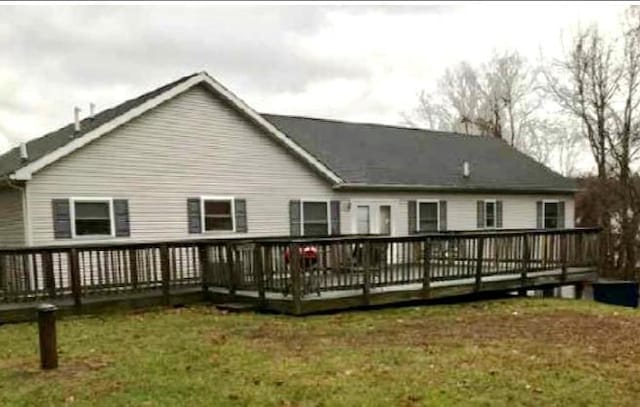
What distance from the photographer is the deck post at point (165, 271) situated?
432 inches

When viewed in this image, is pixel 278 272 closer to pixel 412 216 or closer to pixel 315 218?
pixel 315 218

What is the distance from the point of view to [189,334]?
27.2ft

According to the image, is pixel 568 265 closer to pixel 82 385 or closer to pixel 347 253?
pixel 347 253

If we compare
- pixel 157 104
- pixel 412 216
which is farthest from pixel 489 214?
pixel 157 104

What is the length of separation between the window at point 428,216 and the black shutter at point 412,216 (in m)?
0.21

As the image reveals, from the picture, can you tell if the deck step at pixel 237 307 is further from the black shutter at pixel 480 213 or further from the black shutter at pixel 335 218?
the black shutter at pixel 480 213

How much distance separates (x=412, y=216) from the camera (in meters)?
19.1

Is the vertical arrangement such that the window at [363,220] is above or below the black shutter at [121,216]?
below

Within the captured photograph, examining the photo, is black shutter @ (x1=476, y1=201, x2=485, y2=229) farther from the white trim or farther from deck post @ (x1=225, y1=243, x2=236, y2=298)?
deck post @ (x1=225, y1=243, x2=236, y2=298)

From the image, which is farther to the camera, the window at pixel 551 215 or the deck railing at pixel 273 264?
the window at pixel 551 215

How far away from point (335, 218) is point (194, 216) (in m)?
4.31

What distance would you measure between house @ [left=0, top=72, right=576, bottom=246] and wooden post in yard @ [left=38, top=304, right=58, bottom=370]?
6681 millimetres

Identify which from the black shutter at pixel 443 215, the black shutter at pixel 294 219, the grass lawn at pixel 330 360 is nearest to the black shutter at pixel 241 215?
the black shutter at pixel 294 219

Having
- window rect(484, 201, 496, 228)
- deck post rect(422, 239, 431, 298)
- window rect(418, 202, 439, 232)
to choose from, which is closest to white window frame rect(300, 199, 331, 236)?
window rect(418, 202, 439, 232)
